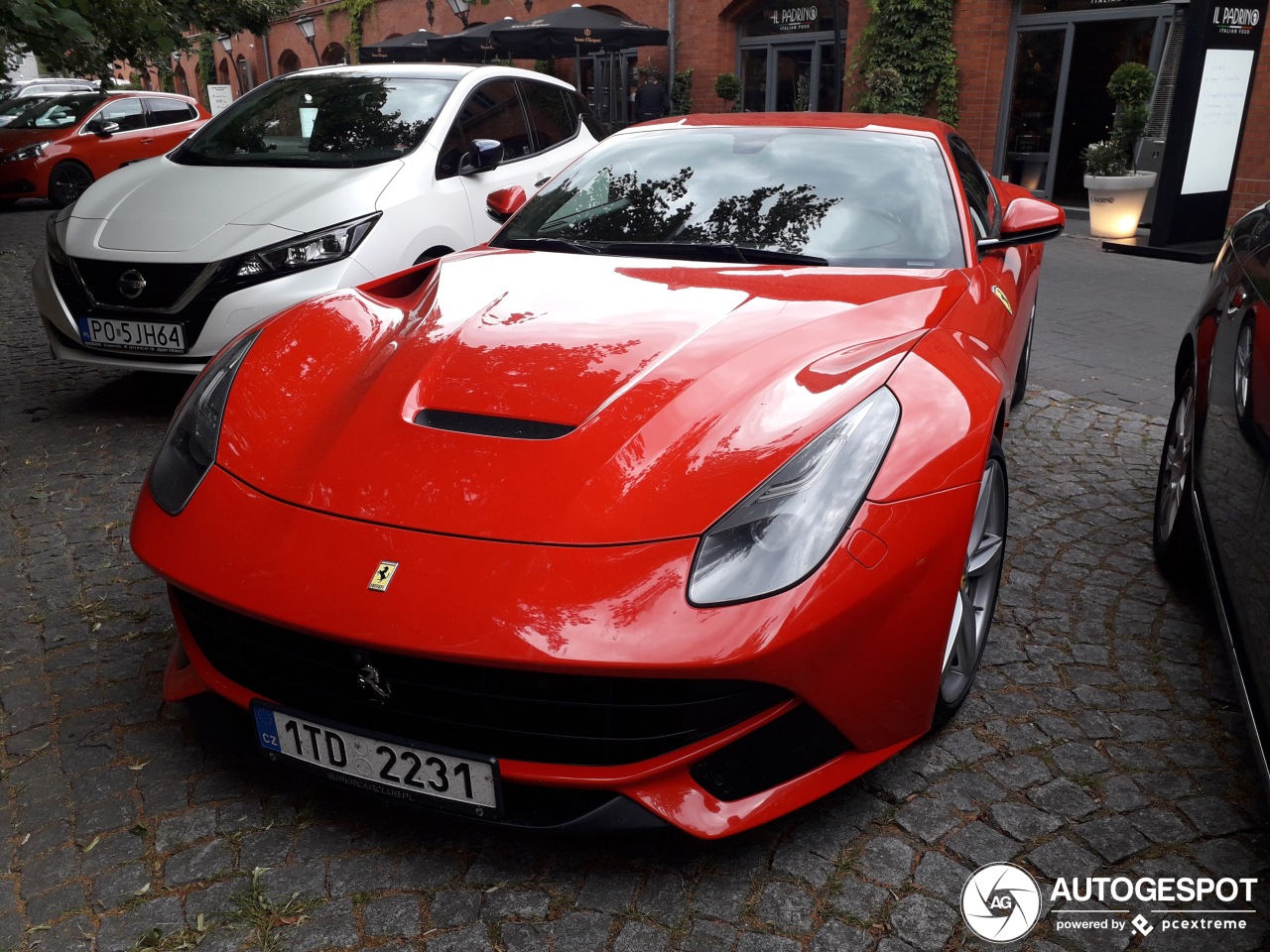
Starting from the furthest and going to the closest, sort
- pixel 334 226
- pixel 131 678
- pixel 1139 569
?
pixel 334 226, pixel 1139 569, pixel 131 678

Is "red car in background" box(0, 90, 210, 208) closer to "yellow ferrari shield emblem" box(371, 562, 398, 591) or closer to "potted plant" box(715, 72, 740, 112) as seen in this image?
"potted plant" box(715, 72, 740, 112)

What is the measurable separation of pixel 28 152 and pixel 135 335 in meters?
11.3

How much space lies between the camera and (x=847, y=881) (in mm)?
2008

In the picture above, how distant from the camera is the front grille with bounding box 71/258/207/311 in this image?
4355 millimetres

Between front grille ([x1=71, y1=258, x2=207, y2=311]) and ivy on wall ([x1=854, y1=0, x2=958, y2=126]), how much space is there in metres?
11.7

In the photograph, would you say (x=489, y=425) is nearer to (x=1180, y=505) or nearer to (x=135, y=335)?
(x=1180, y=505)

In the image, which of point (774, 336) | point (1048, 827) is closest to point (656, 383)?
point (774, 336)

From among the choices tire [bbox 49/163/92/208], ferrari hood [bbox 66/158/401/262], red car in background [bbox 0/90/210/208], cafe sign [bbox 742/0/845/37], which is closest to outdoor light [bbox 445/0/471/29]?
cafe sign [bbox 742/0/845/37]

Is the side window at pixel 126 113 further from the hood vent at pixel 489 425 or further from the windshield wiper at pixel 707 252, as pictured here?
the hood vent at pixel 489 425

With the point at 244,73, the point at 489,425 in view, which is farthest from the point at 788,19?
the point at 244,73

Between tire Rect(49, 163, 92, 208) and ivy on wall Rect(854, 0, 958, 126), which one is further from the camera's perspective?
ivy on wall Rect(854, 0, 958, 126)

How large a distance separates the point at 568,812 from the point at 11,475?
3429 mm

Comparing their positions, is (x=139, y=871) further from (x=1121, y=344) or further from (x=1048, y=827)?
(x=1121, y=344)

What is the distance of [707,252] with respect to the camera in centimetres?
299
